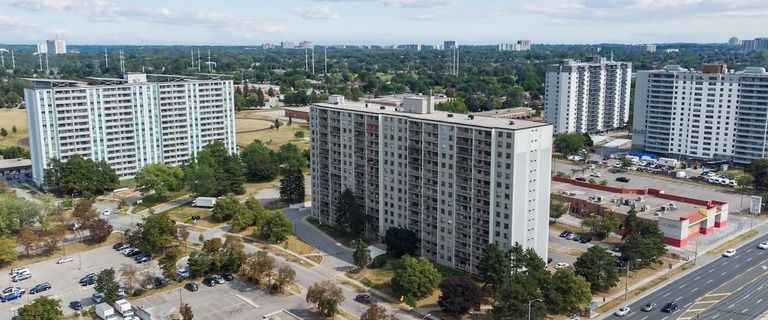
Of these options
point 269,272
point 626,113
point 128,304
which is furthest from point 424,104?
point 626,113

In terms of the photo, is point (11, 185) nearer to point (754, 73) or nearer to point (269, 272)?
point (269, 272)

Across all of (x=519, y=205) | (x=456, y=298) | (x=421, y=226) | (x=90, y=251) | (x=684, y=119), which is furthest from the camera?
(x=684, y=119)

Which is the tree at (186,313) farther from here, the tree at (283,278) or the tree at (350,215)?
the tree at (350,215)

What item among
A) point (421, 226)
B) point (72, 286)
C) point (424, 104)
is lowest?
point (72, 286)

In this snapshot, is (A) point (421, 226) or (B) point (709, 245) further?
(B) point (709, 245)

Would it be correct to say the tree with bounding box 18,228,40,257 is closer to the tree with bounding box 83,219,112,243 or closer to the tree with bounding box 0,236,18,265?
the tree with bounding box 0,236,18,265

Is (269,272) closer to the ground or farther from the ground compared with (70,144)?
closer to the ground

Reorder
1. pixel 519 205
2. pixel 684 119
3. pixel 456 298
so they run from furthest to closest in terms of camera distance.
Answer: pixel 684 119, pixel 519 205, pixel 456 298
